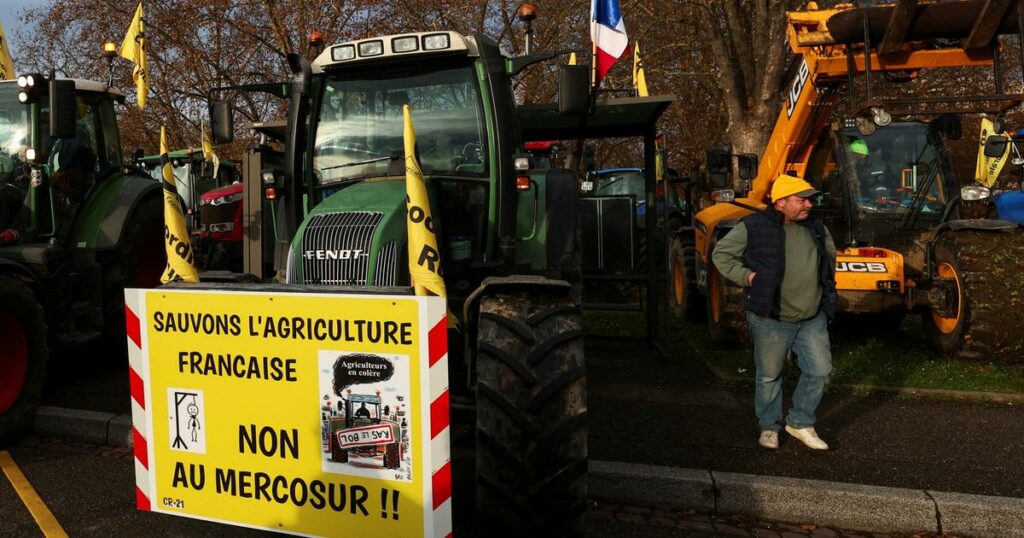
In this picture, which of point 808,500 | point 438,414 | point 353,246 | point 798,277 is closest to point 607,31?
point 798,277

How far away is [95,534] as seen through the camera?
13.2ft

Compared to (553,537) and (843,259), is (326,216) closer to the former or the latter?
(553,537)

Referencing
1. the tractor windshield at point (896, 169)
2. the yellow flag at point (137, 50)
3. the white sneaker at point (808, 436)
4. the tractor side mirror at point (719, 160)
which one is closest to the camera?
the white sneaker at point (808, 436)

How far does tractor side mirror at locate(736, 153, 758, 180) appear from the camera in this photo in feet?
29.6

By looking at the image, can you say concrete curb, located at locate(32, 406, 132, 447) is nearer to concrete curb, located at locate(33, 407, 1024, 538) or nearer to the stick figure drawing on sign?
the stick figure drawing on sign

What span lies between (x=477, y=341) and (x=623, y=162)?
2993 cm

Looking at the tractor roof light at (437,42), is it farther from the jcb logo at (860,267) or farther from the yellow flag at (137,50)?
the yellow flag at (137,50)

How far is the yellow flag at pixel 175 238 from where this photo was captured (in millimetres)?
3883

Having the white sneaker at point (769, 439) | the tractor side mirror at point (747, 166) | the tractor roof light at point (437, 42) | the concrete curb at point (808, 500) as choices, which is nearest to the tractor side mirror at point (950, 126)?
the tractor side mirror at point (747, 166)

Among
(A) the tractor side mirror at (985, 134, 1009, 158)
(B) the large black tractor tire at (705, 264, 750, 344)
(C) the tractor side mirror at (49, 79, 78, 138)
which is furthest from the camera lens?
(A) the tractor side mirror at (985, 134, 1009, 158)

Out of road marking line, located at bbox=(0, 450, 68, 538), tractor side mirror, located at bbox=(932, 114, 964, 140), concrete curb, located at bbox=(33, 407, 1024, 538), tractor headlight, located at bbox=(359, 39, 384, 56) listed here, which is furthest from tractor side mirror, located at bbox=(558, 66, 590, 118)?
tractor side mirror, located at bbox=(932, 114, 964, 140)

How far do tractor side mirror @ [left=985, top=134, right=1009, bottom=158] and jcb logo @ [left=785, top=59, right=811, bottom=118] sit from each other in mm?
1861

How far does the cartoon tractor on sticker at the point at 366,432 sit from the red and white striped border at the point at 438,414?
0.16m

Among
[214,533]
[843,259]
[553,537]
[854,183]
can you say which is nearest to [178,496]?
[214,533]
